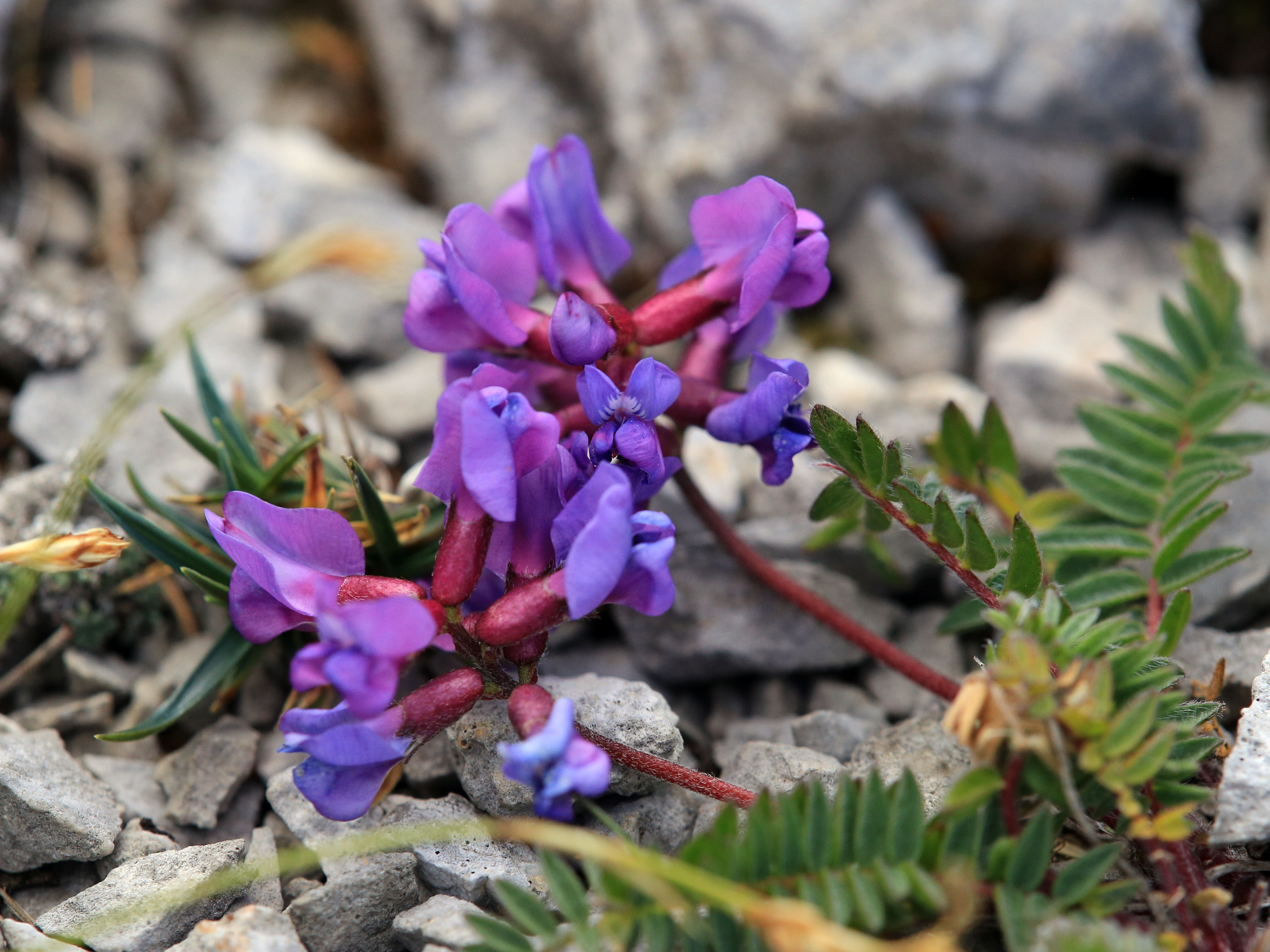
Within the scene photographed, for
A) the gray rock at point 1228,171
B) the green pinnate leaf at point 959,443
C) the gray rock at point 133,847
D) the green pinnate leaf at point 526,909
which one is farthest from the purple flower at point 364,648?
the gray rock at point 1228,171

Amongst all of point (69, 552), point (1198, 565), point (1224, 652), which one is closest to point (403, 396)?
point (69, 552)

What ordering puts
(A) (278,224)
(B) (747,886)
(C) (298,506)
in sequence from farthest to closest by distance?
(A) (278,224), (C) (298,506), (B) (747,886)

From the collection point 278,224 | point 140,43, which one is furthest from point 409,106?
point 140,43

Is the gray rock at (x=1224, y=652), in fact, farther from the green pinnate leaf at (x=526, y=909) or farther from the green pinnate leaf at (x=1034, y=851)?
the green pinnate leaf at (x=526, y=909)

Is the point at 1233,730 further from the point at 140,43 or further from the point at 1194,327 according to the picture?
the point at 140,43

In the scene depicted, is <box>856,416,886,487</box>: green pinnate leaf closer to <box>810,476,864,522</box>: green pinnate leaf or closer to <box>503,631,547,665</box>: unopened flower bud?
<box>810,476,864,522</box>: green pinnate leaf

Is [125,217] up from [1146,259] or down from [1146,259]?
down
